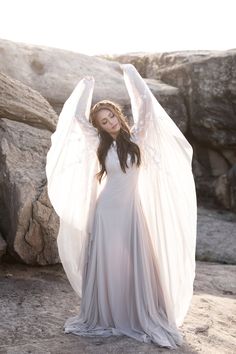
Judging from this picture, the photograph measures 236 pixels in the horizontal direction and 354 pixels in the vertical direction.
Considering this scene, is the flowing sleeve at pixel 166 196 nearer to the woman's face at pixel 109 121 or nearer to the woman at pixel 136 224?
the woman at pixel 136 224

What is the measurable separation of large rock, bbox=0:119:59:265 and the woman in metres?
1.20

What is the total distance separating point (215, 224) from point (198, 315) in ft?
18.6

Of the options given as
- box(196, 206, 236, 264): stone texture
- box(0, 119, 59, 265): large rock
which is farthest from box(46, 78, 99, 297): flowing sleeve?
box(196, 206, 236, 264): stone texture

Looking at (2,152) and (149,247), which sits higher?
(2,152)

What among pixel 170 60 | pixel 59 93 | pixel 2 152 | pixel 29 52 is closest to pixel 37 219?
pixel 2 152

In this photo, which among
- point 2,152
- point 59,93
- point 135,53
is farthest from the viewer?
point 135,53

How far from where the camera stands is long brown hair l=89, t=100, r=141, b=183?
143 inches

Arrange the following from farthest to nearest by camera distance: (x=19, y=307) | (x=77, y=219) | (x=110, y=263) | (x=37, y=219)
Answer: (x=37, y=219) < (x=19, y=307) < (x=77, y=219) < (x=110, y=263)

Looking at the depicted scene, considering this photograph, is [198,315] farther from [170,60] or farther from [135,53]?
[135,53]

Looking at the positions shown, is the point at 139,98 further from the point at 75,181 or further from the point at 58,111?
the point at 58,111

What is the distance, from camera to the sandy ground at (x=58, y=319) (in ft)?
11.0

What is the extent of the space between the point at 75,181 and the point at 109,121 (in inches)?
23.2

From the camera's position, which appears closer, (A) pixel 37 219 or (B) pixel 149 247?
(B) pixel 149 247

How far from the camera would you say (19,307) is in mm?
4184
